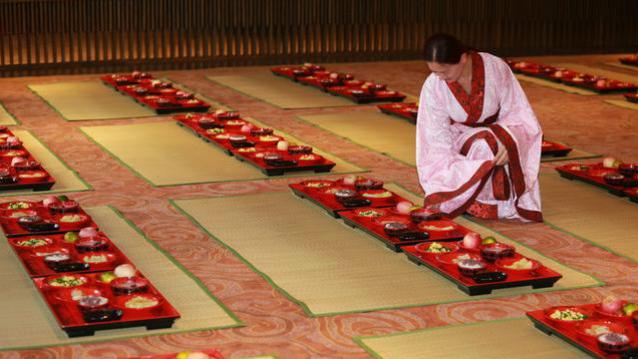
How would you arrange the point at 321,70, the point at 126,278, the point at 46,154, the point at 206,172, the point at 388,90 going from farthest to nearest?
1. the point at 321,70
2. the point at 388,90
3. the point at 46,154
4. the point at 206,172
5. the point at 126,278

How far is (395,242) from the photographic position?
503 centimetres

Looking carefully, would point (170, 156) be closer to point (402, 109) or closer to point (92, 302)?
point (402, 109)

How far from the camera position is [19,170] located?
20.7ft

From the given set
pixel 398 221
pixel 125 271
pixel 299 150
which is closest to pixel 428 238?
pixel 398 221

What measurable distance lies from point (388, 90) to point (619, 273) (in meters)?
4.71

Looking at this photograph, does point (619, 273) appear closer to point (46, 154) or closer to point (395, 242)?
point (395, 242)

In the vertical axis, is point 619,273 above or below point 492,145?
below

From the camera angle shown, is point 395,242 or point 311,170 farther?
point 311,170

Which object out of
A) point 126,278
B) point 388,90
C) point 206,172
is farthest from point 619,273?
point 388,90

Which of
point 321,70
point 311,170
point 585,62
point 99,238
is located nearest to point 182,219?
point 99,238

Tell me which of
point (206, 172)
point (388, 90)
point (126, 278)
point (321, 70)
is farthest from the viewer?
point (321, 70)

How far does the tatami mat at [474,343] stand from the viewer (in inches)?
154

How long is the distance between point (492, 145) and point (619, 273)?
3.25ft

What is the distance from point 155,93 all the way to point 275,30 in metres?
3.04
